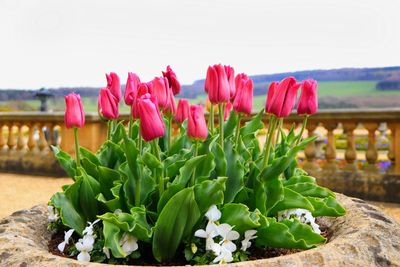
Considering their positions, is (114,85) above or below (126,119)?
above

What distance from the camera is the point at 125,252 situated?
181 centimetres

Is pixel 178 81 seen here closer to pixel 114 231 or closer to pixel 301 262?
pixel 114 231

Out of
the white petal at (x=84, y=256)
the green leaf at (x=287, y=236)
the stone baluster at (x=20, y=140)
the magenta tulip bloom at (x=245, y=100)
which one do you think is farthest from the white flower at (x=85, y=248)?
the stone baluster at (x=20, y=140)

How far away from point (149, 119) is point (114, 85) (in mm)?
547

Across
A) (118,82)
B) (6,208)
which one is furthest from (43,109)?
(118,82)

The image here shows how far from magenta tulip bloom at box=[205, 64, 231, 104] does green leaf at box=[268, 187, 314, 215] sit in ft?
1.48

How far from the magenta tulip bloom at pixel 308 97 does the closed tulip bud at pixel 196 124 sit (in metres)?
0.46

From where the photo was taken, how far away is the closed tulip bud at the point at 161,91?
73.0 inches

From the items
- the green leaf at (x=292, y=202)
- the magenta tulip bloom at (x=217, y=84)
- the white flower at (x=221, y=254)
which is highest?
the magenta tulip bloom at (x=217, y=84)

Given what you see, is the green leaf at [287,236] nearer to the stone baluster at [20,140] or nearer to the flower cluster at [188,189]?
Answer: the flower cluster at [188,189]

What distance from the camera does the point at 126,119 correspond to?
890 centimetres

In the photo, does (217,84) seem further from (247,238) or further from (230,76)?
(247,238)

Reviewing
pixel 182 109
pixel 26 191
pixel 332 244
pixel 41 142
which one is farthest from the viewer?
pixel 41 142

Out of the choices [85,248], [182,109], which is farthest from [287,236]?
[85,248]
